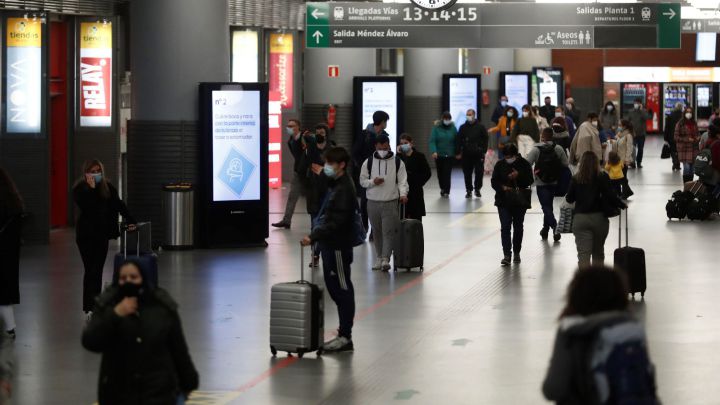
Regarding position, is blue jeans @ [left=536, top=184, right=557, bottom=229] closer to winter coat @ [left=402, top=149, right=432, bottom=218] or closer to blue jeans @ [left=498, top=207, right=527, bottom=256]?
blue jeans @ [left=498, top=207, right=527, bottom=256]

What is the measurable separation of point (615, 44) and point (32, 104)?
11094 mm

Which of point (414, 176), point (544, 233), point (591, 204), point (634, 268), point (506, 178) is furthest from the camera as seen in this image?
point (544, 233)

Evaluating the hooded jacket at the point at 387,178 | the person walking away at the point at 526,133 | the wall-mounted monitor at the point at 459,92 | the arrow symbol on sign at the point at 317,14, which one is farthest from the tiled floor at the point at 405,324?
the wall-mounted monitor at the point at 459,92

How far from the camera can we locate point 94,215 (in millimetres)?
13664

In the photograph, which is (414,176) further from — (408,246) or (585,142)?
(585,142)

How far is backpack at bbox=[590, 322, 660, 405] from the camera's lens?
6.24 m

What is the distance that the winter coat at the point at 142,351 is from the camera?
705 centimetres

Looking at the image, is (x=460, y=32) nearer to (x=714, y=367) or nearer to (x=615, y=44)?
(x=615, y=44)

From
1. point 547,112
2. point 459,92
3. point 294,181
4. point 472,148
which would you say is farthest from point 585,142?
point 459,92

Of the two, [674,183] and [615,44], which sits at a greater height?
[615,44]

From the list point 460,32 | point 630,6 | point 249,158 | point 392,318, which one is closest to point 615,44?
point 630,6

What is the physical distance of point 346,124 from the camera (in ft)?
112

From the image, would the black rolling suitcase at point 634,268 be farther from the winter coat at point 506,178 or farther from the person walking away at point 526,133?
the person walking away at point 526,133

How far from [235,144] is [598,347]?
14.7 metres
